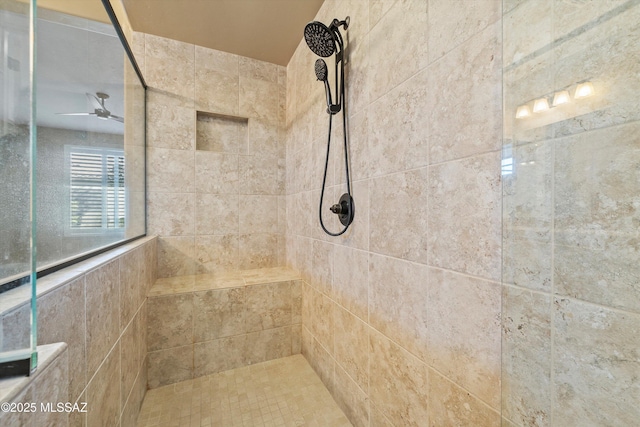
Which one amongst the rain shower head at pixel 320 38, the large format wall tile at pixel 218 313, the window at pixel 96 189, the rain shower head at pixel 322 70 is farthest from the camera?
the large format wall tile at pixel 218 313

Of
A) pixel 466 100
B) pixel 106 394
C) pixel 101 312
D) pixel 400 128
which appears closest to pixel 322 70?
pixel 400 128

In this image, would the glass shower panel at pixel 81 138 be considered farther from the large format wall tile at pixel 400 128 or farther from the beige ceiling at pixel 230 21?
the large format wall tile at pixel 400 128

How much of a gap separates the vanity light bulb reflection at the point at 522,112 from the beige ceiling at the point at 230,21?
149 centimetres

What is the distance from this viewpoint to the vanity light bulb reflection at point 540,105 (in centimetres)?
51

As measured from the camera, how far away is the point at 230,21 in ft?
5.45

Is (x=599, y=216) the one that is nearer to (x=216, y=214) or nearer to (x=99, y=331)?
(x=99, y=331)

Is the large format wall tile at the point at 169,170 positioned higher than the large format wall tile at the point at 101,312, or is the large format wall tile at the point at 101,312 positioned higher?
the large format wall tile at the point at 169,170

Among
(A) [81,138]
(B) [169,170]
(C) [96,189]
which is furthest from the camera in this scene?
(B) [169,170]

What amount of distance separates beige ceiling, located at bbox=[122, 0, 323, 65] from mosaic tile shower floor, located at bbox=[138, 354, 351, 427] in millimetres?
2351

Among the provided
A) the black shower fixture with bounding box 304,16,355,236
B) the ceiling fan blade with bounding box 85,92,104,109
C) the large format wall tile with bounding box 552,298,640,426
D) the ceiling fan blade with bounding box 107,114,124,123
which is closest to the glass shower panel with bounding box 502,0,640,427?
the large format wall tile with bounding box 552,298,640,426

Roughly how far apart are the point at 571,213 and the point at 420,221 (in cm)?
37

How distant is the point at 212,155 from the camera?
1965 mm

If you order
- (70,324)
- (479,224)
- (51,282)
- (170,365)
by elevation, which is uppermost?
(479,224)

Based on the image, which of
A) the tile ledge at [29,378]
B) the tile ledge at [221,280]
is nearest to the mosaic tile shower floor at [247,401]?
the tile ledge at [221,280]
